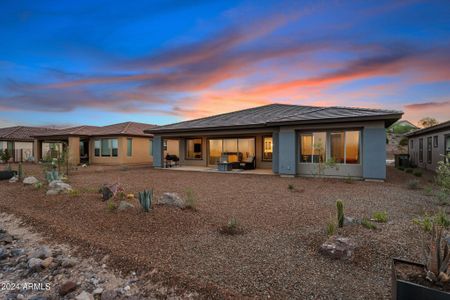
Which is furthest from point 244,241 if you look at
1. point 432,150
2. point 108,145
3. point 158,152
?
point 108,145

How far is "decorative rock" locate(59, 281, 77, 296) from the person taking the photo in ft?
9.91

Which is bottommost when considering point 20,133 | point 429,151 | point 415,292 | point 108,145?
point 415,292

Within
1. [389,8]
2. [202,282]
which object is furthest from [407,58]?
[202,282]

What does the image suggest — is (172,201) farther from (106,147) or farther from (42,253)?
(106,147)

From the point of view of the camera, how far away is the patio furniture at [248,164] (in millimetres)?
16922

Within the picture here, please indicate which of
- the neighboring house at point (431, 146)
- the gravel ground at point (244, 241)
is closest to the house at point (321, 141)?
the gravel ground at point (244, 241)

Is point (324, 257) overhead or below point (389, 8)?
below

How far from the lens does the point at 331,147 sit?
12.6 meters

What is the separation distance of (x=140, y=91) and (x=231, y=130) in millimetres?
7479

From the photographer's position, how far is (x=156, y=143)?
19766 millimetres

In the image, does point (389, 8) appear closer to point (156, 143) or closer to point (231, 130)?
point (231, 130)

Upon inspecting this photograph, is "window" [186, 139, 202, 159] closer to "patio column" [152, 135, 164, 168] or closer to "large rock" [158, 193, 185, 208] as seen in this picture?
"patio column" [152, 135, 164, 168]

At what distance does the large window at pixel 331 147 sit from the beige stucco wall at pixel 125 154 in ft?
50.8

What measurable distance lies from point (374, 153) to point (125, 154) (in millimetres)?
19002
